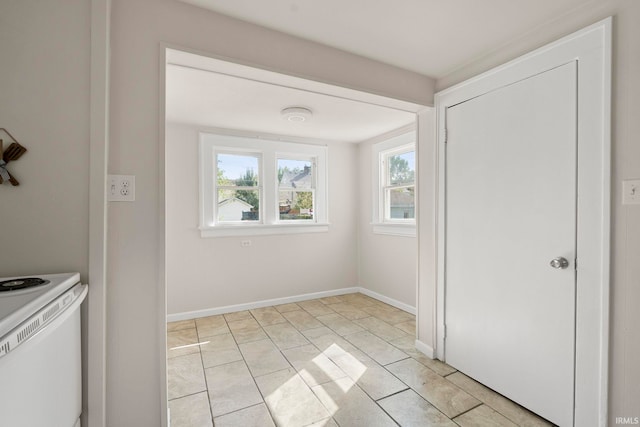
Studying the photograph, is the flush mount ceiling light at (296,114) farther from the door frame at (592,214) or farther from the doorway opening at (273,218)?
the door frame at (592,214)

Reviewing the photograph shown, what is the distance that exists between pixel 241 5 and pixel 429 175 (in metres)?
1.85

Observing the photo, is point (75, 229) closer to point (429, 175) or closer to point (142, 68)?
point (142, 68)

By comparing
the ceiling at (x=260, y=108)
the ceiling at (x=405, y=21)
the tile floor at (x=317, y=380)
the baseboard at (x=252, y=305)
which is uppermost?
the ceiling at (x=405, y=21)

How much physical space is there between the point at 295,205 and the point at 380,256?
141cm

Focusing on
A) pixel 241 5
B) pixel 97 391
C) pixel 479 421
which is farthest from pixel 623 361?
pixel 241 5

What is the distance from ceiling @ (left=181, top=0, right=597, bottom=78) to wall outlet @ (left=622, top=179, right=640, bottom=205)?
997 mm

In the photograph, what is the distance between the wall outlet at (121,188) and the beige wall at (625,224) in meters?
2.48

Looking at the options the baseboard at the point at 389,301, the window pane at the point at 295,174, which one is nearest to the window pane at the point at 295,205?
the window pane at the point at 295,174

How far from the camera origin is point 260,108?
293cm

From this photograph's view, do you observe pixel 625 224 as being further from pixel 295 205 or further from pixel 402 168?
pixel 295 205

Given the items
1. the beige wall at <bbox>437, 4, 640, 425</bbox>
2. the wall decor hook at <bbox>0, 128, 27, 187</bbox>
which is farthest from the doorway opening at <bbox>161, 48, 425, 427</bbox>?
the wall decor hook at <bbox>0, 128, 27, 187</bbox>

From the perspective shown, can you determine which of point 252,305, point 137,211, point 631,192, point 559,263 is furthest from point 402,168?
point 137,211

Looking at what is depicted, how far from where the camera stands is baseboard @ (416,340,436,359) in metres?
2.48

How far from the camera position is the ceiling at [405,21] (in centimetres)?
161
